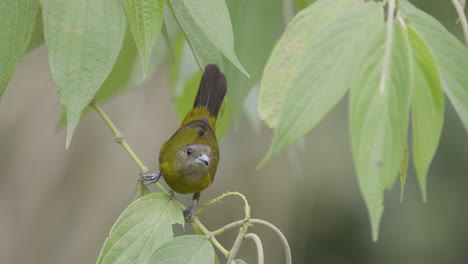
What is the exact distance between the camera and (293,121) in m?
0.97

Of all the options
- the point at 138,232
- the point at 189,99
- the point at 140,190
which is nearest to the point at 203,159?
the point at 189,99

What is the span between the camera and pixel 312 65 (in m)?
1.01

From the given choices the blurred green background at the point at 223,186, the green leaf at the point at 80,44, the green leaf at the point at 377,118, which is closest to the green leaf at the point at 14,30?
the green leaf at the point at 80,44

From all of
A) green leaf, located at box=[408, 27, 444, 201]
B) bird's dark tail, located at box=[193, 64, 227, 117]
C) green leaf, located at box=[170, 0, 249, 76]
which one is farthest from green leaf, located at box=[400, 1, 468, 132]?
bird's dark tail, located at box=[193, 64, 227, 117]

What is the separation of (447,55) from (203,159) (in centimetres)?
143

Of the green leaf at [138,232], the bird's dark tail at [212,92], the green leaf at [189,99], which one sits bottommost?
the bird's dark tail at [212,92]

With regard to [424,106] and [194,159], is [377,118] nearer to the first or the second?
[424,106]

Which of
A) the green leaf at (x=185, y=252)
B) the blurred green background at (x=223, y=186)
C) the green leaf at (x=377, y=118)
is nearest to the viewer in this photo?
the green leaf at (x=377, y=118)

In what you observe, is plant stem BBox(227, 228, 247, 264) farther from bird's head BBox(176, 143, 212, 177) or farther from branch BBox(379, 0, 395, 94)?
bird's head BBox(176, 143, 212, 177)

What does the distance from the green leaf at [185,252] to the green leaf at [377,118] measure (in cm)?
42

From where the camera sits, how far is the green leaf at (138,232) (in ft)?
4.21

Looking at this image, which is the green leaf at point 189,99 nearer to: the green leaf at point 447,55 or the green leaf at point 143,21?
the green leaf at point 143,21

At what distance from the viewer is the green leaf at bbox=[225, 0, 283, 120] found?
1699 millimetres

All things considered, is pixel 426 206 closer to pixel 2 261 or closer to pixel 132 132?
pixel 132 132
